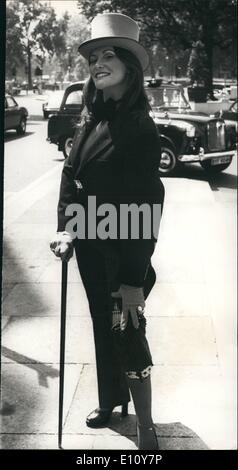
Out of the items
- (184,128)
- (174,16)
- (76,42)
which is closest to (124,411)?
(76,42)

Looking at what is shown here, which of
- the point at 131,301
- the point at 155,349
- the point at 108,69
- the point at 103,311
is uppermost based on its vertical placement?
the point at 108,69

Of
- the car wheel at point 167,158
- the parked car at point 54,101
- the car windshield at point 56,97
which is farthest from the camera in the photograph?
the car wheel at point 167,158

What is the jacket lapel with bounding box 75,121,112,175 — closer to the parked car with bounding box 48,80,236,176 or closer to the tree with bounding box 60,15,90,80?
the tree with bounding box 60,15,90,80

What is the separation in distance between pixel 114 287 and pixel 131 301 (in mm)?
106

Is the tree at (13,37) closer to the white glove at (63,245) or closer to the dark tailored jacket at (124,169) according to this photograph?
the dark tailored jacket at (124,169)

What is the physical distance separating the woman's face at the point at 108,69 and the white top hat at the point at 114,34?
0.09 feet

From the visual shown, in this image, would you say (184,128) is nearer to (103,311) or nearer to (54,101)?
(54,101)

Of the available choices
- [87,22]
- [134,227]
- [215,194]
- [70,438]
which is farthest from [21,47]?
[215,194]

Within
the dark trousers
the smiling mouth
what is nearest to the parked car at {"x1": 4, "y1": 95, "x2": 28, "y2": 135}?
the dark trousers

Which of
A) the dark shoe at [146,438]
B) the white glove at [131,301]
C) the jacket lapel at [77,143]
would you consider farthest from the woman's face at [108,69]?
the dark shoe at [146,438]

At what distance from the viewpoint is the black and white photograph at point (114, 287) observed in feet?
7.16

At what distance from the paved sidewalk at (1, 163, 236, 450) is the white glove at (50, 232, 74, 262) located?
38.3 inches

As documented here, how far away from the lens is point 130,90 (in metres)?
2.15

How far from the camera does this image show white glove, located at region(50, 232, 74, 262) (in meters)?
2.38
